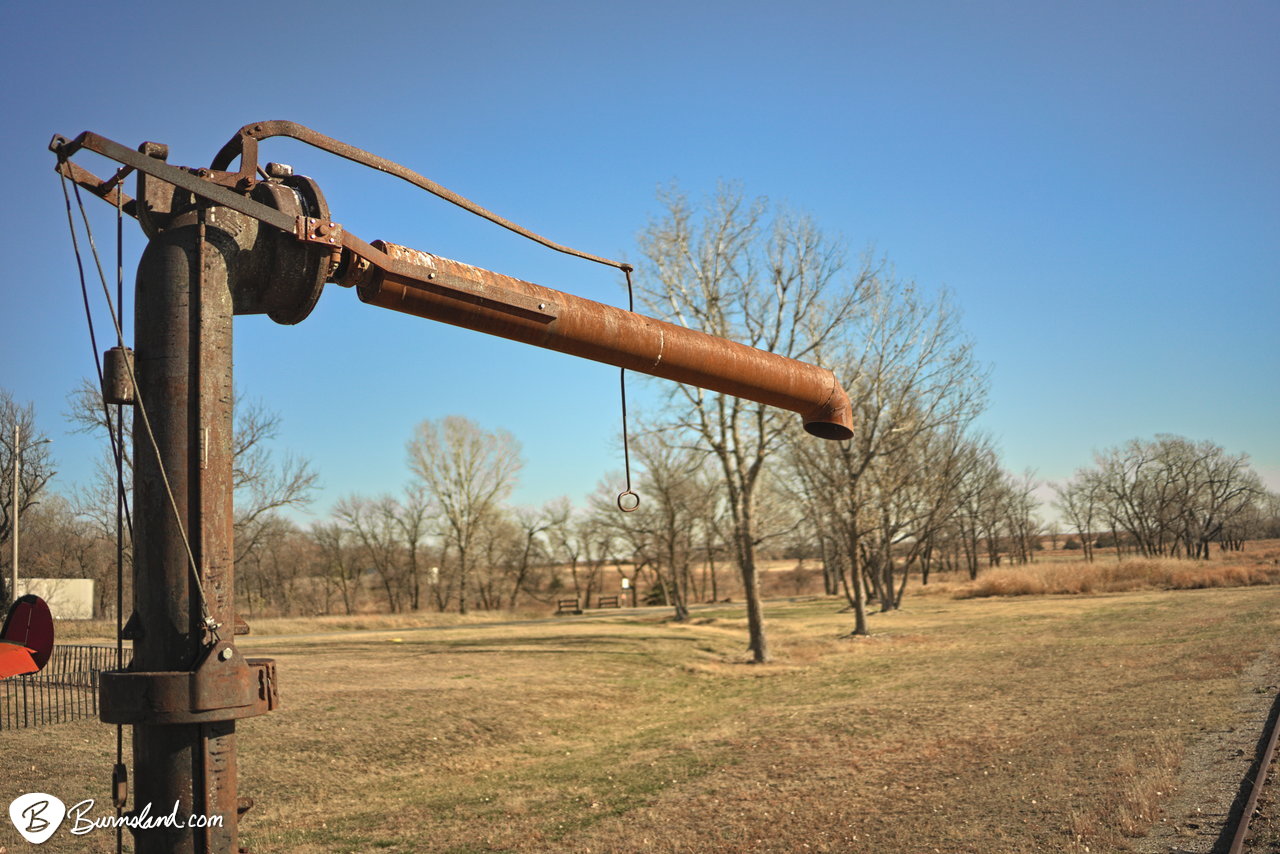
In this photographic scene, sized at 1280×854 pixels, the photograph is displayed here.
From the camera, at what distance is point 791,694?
58.6 ft

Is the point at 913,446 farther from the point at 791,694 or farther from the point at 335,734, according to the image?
the point at 335,734

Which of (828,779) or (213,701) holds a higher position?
(213,701)

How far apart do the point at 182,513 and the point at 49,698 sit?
47.4ft

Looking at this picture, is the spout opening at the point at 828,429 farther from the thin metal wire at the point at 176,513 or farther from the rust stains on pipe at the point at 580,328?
the thin metal wire at the point at 176,513

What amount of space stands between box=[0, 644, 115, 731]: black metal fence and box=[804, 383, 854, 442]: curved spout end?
11.7 metres

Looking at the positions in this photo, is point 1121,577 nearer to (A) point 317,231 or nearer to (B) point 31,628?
(B) point 31,628

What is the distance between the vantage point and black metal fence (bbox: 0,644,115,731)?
41.7 feet

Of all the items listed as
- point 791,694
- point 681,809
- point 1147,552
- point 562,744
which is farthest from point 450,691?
point 1147,552

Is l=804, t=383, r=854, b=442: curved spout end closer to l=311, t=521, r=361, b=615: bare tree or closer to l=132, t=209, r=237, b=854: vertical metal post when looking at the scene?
l=132, t=209, r=237, b=854: vertical metal post

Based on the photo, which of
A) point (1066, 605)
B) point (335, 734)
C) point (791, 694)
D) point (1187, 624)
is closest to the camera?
point (335, 734)

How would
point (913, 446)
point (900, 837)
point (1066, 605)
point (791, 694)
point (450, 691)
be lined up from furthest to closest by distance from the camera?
point (1066, 605) < point (913, 446) < point (791, 694) < point (450, 691) < point (900, 837)

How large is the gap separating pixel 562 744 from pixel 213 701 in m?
12.1

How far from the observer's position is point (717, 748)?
12602mm

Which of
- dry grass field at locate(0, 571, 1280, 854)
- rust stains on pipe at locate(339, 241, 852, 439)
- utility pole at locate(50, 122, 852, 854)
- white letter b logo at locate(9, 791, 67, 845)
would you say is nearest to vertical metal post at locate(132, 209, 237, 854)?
utility pole at locate(50, 122, 852, 854)
